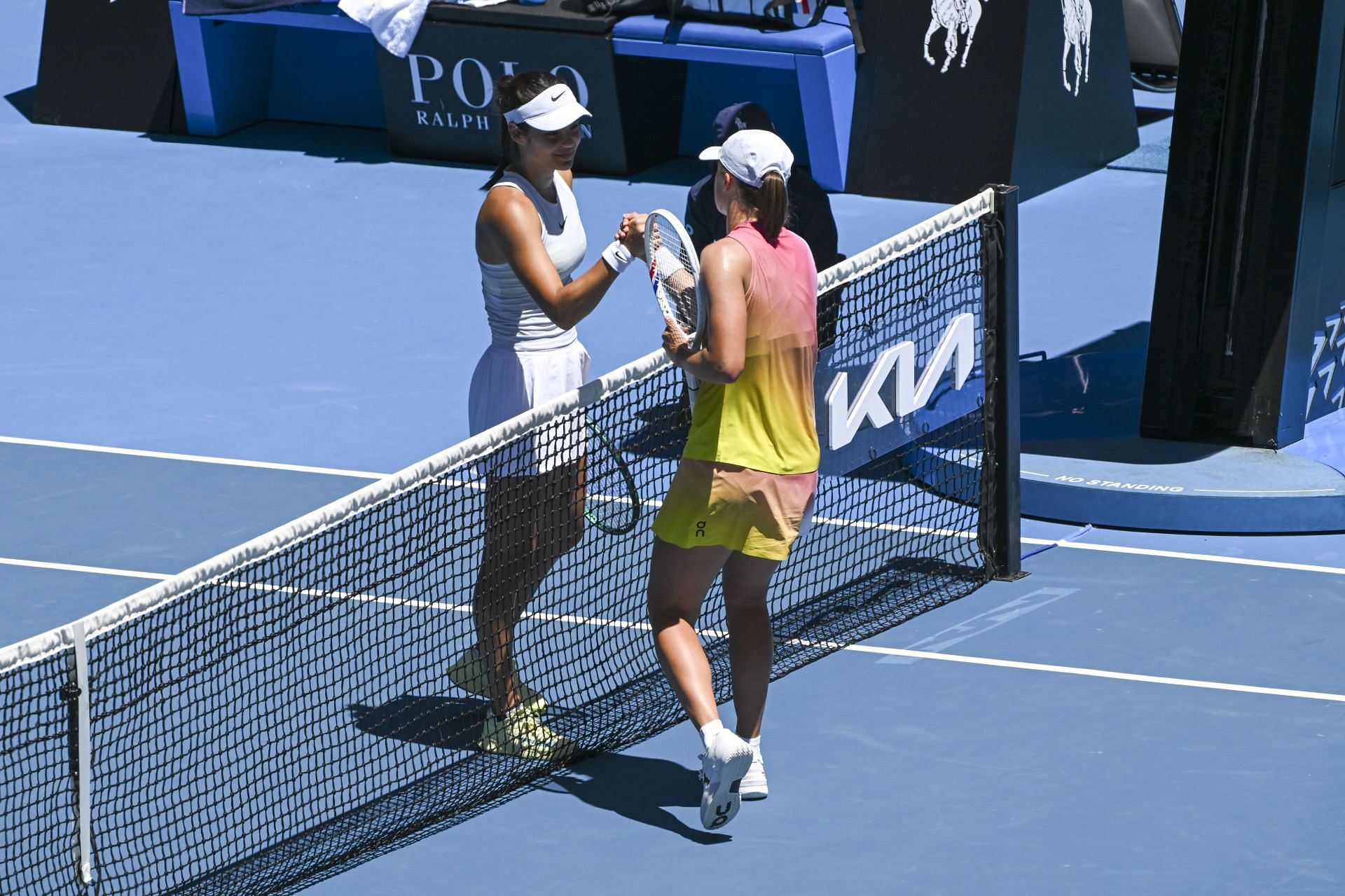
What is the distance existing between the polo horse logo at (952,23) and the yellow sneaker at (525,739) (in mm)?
7852

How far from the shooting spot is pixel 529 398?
6531 mm

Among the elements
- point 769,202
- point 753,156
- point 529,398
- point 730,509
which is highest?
point 753,156

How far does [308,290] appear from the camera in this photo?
40.4ft

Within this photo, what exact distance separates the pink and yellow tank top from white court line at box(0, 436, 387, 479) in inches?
138

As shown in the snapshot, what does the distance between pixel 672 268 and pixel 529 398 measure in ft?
2.43

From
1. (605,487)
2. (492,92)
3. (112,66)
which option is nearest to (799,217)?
(605,487)

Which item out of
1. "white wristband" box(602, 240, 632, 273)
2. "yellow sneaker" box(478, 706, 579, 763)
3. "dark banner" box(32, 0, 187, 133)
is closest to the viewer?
"white wristband" box(602, 240, 632, 273)

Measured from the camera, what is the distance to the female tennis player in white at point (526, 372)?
6340 millimetres

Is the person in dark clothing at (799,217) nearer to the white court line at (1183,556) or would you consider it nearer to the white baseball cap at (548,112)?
the white court line at (1183,556)

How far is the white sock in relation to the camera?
5.91m

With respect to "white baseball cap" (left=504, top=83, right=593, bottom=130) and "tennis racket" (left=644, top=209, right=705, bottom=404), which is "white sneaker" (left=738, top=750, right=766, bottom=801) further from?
"white baseball cap" (left=504, top=83, right=593, bottom=130)

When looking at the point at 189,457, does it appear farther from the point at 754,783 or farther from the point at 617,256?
the point at 754,783

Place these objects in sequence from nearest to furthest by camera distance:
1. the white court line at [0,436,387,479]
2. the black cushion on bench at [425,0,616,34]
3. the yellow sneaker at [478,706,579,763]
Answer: the yellow sneaker at [478,706,579,763] < the white court line at [0,436,387,479] < the black cushion on bench at [425,0,616,34]

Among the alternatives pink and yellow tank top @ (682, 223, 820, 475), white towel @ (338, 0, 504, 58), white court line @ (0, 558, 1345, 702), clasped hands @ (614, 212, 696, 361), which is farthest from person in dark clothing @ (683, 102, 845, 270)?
white towel @ (338, 0, 504, 58)
